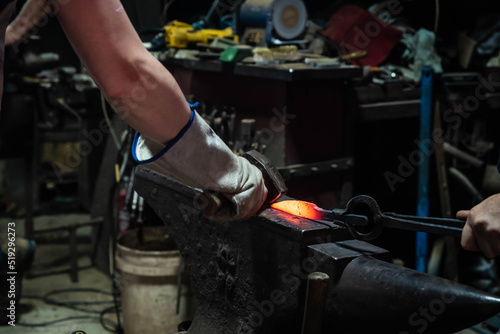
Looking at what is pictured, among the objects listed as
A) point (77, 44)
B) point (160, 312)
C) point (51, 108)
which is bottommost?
point (160, 312)

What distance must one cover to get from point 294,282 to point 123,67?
0.68 m

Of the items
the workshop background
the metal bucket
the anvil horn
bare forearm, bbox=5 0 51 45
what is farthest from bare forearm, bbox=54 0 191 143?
the metal bucket

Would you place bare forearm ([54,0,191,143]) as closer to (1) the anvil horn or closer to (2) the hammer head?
(2) the hammer head

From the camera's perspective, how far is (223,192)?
161 centimetres

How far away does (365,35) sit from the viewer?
3621 millimetres

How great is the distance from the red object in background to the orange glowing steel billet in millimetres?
2082

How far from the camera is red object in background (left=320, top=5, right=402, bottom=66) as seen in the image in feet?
11.8

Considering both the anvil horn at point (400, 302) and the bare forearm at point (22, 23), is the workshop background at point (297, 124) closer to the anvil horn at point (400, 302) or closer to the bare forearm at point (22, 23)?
the bare forearm at point (22, 23)

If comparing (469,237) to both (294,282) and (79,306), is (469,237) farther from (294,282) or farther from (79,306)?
(79,306)

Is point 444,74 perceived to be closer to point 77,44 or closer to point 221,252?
point 221,252

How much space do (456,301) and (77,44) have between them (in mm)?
1016

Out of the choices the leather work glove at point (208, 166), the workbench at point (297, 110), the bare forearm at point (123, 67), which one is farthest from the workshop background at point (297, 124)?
the bare forearm at point (123, 67)

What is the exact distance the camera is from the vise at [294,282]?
1.28 m

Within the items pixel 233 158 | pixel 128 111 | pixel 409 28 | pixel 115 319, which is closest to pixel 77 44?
pixel 128 111
